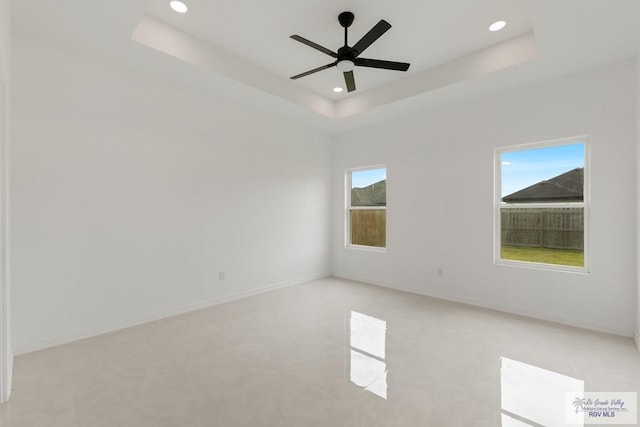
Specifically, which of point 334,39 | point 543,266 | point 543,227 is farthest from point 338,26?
point 543,266

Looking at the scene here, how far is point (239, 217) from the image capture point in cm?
432

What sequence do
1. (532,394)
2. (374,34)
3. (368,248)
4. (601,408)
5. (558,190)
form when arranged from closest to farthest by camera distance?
1. (601,408)
2. (532,394)
3. (374,34)
4. (558,190)
5. (368,248)

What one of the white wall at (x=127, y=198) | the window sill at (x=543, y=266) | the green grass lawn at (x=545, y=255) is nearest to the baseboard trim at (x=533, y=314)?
the window sill at (x=543, y=266)

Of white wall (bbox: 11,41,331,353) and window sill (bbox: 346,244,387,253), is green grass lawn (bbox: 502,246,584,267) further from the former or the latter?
white wall (bbox: 11,41,331,353)

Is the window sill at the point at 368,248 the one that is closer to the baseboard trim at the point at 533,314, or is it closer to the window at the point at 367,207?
the window at the point at 367,207

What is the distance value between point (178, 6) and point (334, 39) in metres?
1.51

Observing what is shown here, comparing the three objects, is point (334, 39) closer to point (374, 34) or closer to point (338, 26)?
point (338, 26)

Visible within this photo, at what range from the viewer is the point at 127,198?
3254 mm

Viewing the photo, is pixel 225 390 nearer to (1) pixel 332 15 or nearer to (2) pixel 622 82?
(1) pixel 332 15

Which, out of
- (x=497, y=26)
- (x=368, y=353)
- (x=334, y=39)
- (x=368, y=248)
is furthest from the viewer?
(x=368, y=248)

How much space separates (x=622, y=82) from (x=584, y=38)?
870 millimetres

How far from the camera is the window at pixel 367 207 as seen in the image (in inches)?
203

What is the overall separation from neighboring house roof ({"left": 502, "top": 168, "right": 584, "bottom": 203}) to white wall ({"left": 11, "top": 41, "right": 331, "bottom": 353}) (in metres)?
3.44

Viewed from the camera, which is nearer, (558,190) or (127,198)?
(127,198)
